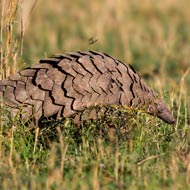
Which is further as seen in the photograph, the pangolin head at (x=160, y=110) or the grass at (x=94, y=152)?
the pangolin head at (x=160, y=110)

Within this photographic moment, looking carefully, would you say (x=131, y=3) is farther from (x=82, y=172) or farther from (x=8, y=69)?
(x=82, y=172)

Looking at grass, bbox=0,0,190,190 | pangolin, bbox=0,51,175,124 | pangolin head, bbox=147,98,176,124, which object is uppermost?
pangolin, bbox=0,51,175,124

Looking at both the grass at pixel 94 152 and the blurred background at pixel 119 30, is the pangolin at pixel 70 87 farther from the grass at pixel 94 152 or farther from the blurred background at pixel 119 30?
the blurred background at pixel 119 30

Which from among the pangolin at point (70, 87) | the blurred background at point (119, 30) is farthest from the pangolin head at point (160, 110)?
the blurred background at point (119, 30)

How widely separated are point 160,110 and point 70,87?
68 centimetres

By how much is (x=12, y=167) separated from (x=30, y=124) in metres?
0.68

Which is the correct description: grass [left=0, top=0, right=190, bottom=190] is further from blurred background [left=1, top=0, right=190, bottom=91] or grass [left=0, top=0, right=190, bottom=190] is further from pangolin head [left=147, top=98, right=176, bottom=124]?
Answer: blurred background [left=1, top=0, right=190, bottom=91]

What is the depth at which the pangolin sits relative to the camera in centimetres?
483

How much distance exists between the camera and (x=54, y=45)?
10.3 m

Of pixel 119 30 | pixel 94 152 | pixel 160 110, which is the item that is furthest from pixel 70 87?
pixel 119 30

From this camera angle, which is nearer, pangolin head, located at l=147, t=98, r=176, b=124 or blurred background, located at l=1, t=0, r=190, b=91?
pangolin head, located at l=147, t=98, r=176, b=124

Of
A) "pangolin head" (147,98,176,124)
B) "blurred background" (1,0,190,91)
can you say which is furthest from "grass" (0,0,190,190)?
"blurred background" (1,0,190,91)

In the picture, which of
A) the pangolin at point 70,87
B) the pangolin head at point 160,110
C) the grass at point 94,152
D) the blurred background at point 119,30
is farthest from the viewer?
the blurred background at point 119,30

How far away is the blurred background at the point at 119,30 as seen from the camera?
9695 mm
